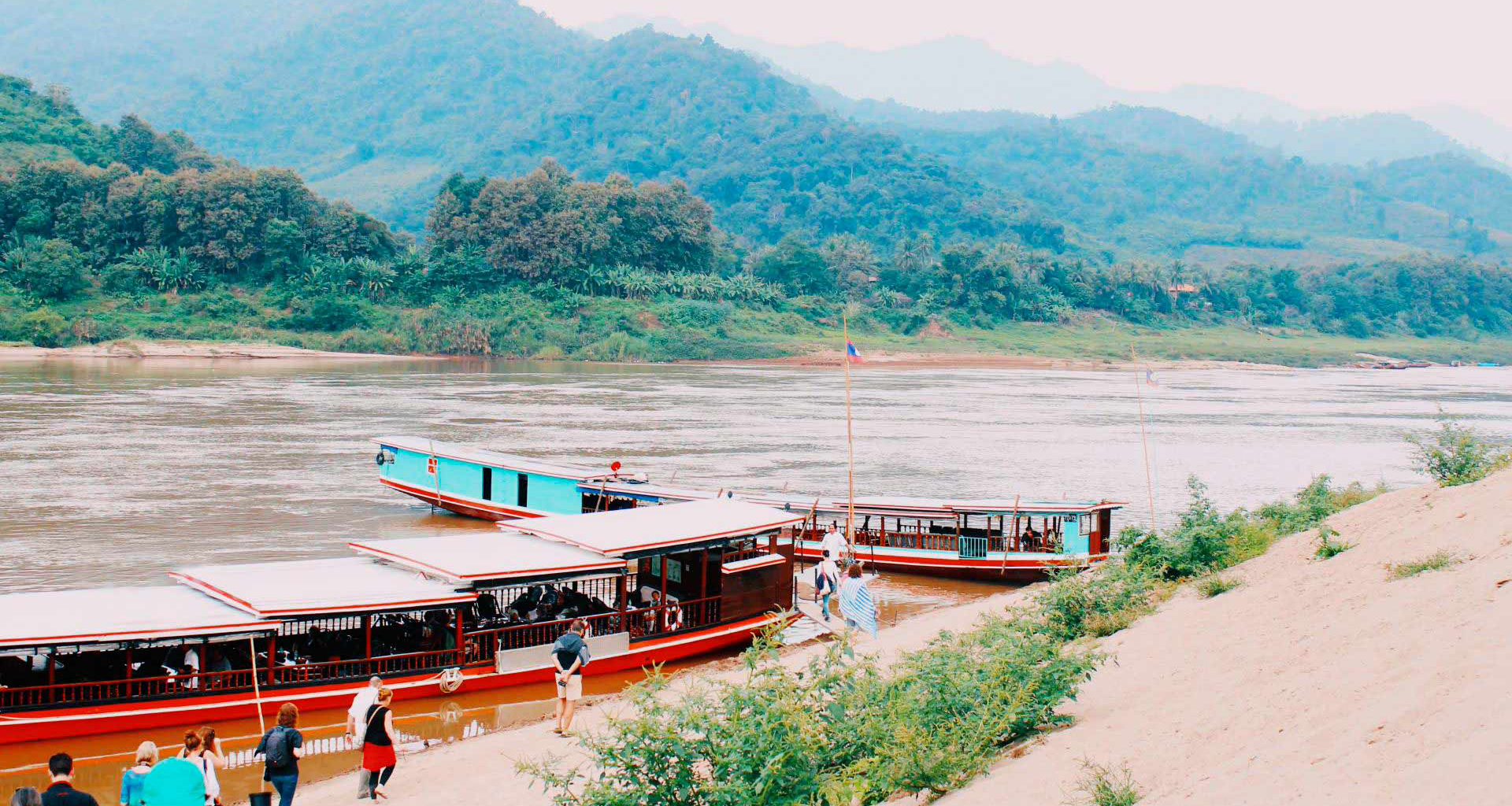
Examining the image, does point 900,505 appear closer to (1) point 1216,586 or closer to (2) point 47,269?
(1) point 1216,586

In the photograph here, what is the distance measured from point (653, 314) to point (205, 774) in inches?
3455

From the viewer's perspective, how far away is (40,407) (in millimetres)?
44344

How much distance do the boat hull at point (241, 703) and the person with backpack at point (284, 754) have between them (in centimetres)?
337

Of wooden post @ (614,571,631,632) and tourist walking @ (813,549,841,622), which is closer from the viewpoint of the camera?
wooden post @ (614,571,631,632)

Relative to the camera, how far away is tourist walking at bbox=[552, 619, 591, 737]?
1216cm

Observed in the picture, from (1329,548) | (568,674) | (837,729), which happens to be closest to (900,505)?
(1329,548)

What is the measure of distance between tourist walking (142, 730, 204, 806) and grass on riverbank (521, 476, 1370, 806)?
2.56 metres

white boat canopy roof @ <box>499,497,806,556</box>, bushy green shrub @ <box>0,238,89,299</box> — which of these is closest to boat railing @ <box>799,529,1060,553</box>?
white boat canopy roof @ <box>499,497,806,556</box>

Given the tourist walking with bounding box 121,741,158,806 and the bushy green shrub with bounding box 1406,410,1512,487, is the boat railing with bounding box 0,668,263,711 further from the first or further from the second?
the bushy green shrub with bounding box 1406,410,1512,487

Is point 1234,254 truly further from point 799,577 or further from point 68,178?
point 799,577

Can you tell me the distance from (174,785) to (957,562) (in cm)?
1611

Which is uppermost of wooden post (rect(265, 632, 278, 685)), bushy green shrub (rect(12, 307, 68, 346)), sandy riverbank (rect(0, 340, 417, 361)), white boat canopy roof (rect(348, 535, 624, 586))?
bushy green shrub (rect(12, 307, 68, 346))

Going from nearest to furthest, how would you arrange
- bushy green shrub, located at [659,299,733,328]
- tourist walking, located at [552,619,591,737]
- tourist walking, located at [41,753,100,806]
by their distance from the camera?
1. tourist walking, located at [41,753,100,806]
2. tourist walking, located at [552,619,591,737]
3. bushy green shrub, located at [659,299,733,328]

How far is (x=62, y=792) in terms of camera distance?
776cm
